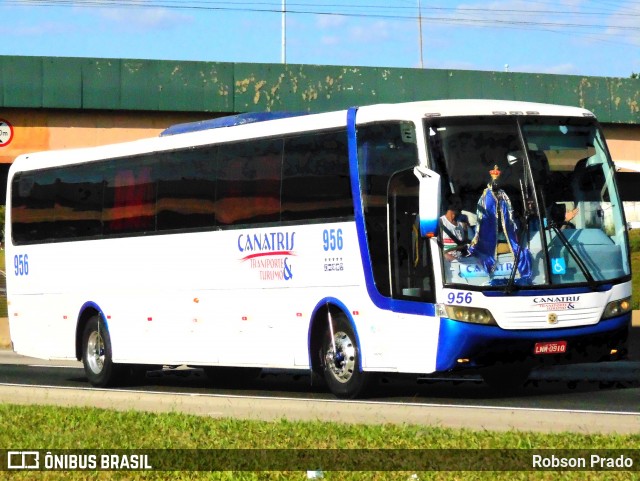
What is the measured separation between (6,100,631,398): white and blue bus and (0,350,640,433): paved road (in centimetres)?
51

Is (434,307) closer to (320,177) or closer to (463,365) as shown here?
(463,365)

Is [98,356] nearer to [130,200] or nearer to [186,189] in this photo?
[130,200]

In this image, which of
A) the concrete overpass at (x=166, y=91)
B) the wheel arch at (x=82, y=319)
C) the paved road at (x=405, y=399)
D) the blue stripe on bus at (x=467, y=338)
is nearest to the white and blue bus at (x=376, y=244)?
the blue stripe on bus at (x=467, y=338)

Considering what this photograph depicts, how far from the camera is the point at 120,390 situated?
22469 millimetres

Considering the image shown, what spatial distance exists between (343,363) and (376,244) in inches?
63.2

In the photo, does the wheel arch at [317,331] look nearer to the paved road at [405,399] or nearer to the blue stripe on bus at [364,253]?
the paved road at [405,399]

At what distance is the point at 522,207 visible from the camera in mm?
17188

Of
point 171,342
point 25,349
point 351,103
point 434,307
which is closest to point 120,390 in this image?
point 171,342

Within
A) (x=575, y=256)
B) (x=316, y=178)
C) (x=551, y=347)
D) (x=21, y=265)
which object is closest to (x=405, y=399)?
(x=551, y=347)

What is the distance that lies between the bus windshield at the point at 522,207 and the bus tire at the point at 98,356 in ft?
25.9

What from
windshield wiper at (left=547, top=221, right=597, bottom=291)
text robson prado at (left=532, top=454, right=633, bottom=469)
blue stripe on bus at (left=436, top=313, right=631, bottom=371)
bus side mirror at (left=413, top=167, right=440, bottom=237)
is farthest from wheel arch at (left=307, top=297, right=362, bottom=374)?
text robson prado at (left=532, top=454, right=633, bottom=469)

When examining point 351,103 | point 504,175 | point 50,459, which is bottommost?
point 50,459

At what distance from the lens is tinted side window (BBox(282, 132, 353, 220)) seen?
60.1ft

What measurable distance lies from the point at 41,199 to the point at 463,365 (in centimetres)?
1008
